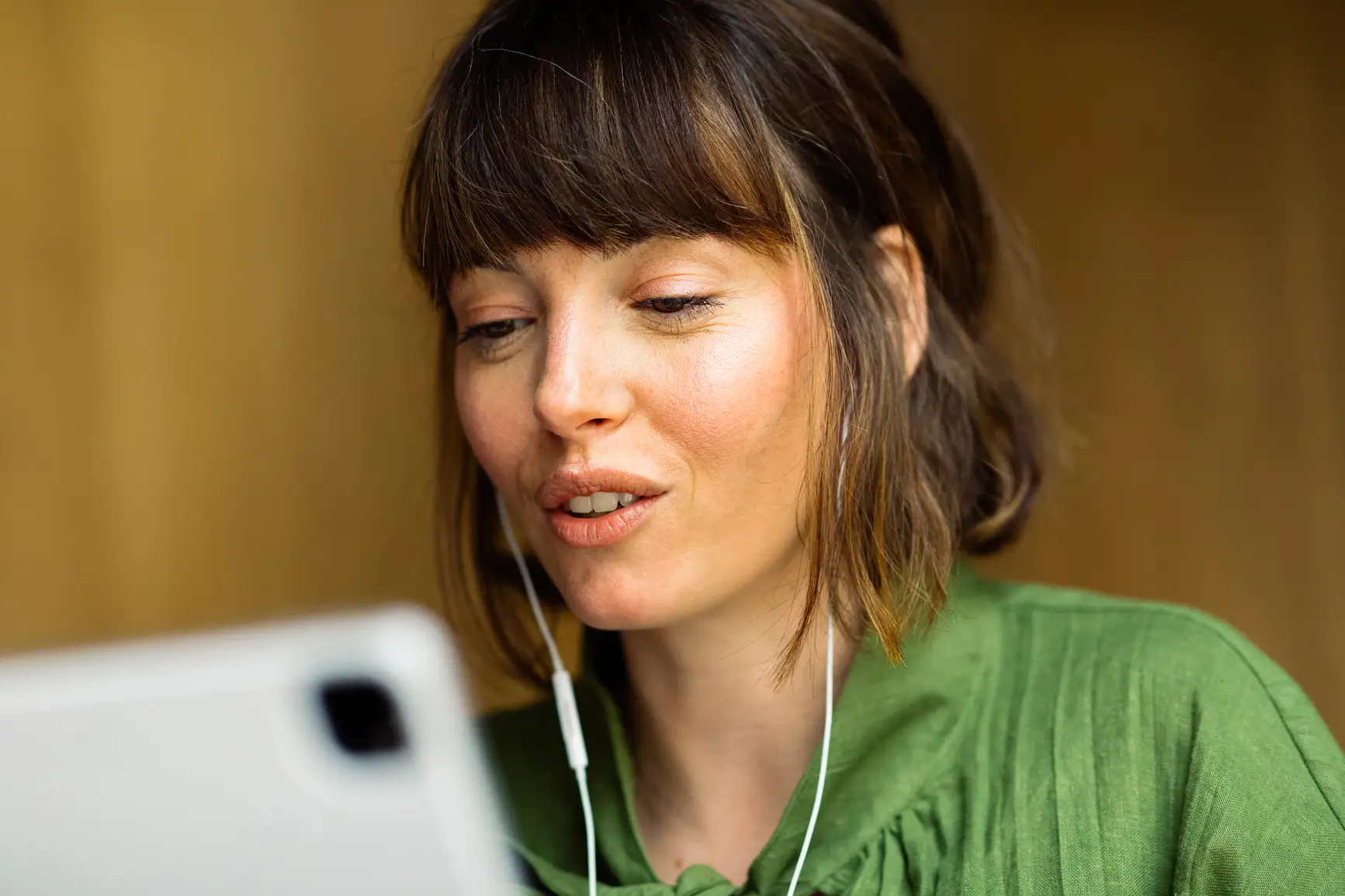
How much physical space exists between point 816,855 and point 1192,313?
1.06 meters

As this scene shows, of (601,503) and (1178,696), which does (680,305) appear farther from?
(1178,696)

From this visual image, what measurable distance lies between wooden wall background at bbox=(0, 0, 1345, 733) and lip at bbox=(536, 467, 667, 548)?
2.28 ft

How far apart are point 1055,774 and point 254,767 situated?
66 cm

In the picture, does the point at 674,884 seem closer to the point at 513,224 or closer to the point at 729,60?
the point at 513,224

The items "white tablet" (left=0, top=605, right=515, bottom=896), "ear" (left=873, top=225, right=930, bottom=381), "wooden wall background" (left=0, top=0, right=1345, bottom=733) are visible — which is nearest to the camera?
"white tablet" (left=0, top=605, right=515, bottom=896)

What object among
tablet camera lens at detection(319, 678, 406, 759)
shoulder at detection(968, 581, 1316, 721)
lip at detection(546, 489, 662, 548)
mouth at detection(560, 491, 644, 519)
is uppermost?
tablet camera lens at detection(319, 678, 406, 759)

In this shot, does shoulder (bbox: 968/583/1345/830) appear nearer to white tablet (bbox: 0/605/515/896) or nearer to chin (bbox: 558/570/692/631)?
chin (bbox: 558/570/692/631)

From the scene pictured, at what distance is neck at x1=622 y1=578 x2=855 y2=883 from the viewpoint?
1046 mm

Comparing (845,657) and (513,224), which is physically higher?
(513,224)

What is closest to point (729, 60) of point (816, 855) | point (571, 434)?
point (571, 434)

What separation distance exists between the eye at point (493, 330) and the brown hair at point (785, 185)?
1.7 inches

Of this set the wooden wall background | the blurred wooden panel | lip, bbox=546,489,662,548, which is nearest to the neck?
lip, bbox=546,489,662,548

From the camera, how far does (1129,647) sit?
98 cm

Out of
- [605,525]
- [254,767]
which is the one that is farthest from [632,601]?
[254,767]
